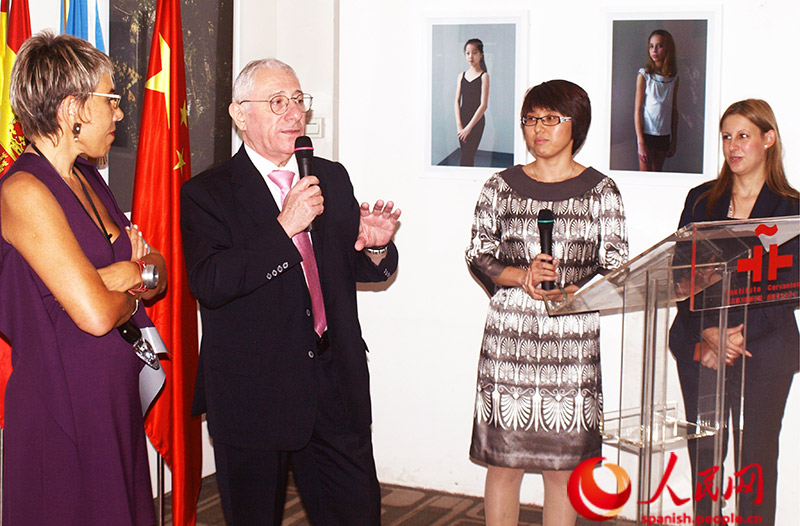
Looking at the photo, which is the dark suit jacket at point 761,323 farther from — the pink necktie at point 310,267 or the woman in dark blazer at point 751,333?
the pink necktie at point 310,267

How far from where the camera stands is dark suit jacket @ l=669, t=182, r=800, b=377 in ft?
6.97

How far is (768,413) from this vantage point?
2445 mm

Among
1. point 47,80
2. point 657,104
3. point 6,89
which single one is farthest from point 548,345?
point 6,89

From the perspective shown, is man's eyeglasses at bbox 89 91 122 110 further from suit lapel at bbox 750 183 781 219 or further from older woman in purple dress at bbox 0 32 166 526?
suit lapel at bbox 750 183 781 219

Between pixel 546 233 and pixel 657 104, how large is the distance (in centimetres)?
118

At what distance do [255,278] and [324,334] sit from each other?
36cm

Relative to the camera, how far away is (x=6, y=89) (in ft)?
9.48

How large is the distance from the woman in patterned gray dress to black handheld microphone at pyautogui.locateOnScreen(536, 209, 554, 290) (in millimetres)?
75

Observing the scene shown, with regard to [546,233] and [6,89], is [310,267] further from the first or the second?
[6,89]

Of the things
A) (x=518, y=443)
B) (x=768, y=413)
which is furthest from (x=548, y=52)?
(x=768, y=413)

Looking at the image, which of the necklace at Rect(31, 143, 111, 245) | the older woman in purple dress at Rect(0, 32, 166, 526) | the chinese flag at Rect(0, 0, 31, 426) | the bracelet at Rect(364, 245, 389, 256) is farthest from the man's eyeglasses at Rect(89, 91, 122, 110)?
the bracelet at Rect(364, 245, 389, 256)

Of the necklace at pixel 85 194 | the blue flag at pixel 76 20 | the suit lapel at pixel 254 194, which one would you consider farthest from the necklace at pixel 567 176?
the blue flag at pixel 76 20

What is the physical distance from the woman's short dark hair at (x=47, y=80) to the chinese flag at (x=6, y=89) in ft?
2.18

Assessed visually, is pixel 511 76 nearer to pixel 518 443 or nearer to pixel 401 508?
pixel 518 443
